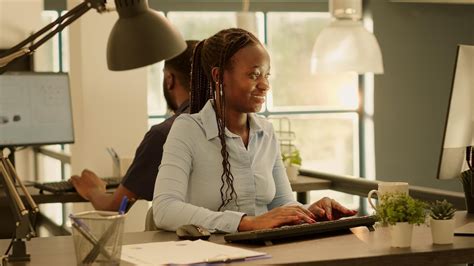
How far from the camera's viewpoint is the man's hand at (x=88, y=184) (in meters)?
4.18

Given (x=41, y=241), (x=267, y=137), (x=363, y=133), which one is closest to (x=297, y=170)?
(x=267, y=137)

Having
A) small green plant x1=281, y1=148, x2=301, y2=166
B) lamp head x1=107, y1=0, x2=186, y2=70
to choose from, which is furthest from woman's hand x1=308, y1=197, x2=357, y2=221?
small green plant x1=281, y1=148, x2=301, y2=166

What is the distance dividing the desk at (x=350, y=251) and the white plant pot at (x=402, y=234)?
0.02 meters

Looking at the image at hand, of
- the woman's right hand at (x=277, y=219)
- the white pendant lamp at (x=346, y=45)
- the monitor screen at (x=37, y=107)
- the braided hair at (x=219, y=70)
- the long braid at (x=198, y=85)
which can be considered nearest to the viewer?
the woman's right hand at (x=277, y=219)

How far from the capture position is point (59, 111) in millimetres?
5051

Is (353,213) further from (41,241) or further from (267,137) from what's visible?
(41,241)

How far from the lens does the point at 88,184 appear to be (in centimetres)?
423

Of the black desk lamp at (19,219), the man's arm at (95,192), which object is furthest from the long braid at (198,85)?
the man's arm at (95,192)

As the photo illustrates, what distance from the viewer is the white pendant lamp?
14.9ft

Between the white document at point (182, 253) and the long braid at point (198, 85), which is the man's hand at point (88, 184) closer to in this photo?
the long braid at point (198, 85)

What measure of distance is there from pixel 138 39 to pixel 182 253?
1.66 feet

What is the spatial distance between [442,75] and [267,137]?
5738mm

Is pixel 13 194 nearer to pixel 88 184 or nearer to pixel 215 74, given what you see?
pixel 215 74

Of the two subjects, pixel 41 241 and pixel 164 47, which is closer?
pixel 164 47
